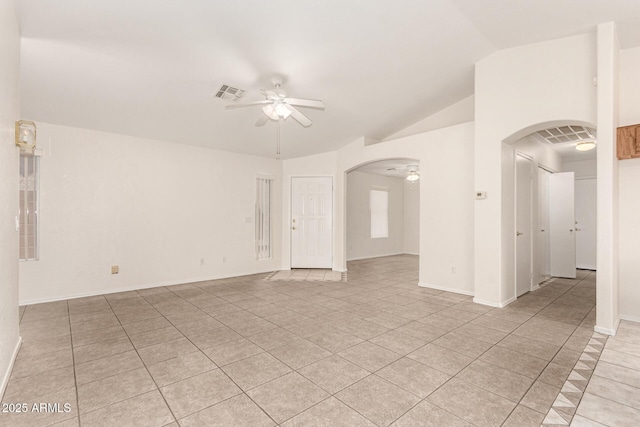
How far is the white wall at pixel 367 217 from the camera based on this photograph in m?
8.78

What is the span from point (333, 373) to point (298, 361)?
0.35m

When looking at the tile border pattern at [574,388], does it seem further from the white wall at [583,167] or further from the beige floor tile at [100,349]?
the white wall at [583,167]

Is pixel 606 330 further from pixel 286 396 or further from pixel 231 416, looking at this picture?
pixel 231 416

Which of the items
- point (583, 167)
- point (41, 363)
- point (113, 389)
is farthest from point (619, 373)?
point (583, 167)

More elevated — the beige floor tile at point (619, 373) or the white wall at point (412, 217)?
the white wall at point (412, 217)

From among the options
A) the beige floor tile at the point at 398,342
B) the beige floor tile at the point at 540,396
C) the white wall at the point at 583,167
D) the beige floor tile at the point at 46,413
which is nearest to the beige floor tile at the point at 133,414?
the beige floor tile at the point at 46,413

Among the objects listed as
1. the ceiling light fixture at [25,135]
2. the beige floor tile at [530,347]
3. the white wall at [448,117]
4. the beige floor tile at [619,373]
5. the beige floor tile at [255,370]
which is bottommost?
the beige floor tile at [619,373]

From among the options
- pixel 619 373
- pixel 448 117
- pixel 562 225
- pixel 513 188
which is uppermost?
pixel 448 117

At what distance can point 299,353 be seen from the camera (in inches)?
110

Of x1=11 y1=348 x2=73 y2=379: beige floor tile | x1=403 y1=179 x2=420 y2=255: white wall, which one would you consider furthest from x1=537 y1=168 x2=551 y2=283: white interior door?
x1=11 y1=348 x2=73 y2=379: beige floor tile

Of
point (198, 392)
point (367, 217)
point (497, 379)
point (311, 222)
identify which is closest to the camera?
point (198, 392)

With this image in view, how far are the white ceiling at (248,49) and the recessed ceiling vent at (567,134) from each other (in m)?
1.52

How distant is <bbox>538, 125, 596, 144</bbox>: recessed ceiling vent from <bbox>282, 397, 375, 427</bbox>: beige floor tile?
5235 millimetres

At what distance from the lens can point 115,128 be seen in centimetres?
481
